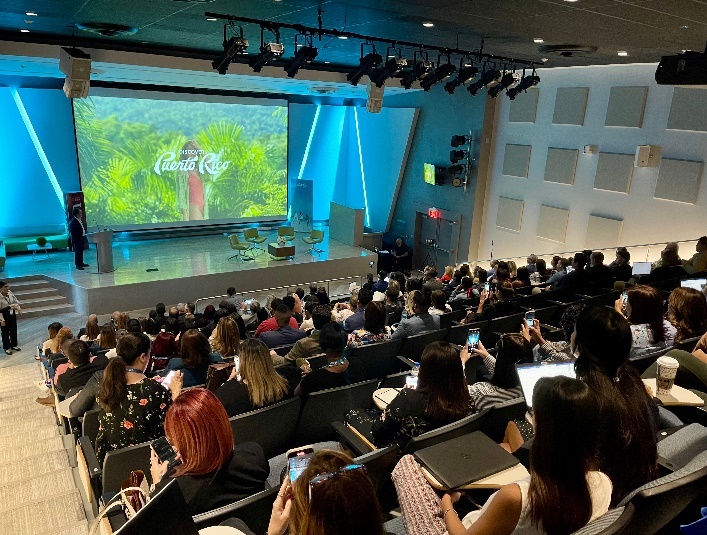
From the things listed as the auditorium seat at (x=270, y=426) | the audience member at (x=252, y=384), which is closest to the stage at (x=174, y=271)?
the audience member at (x=252, y=384)

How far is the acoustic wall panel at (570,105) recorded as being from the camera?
35.2 feet

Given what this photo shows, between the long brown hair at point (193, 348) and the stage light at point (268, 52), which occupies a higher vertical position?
the stage light at point (268, 52)

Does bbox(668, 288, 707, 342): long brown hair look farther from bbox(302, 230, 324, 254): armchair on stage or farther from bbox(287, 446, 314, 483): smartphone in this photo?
bbox(302, 230, 324, 254): armchair on stage

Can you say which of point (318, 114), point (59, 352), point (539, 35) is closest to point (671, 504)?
point (59, 352)

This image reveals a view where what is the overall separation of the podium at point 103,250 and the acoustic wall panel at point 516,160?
9.03 meters

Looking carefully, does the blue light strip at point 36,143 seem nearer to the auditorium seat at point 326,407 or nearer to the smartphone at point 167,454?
the auditorium seat at point 326,407

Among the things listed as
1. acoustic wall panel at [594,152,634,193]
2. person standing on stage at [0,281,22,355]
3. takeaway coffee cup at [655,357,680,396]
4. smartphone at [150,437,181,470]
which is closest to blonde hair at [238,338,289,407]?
smartphone at [150,437,181,470]

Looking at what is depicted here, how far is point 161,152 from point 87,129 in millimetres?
1776

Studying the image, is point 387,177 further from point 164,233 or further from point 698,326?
point 698,326

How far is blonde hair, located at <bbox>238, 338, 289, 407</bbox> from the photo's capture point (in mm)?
3514

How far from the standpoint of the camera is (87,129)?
13117 mm

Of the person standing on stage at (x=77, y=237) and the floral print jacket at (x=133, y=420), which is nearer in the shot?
the floral print jacket at (x=133, y=420)

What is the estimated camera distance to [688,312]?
358 centimetres

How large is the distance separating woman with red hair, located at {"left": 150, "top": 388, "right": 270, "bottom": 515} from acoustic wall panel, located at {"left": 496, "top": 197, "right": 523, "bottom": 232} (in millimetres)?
11188
